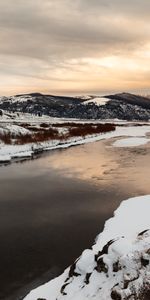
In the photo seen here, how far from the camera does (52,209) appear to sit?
69.8 feet

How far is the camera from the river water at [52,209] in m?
13.6

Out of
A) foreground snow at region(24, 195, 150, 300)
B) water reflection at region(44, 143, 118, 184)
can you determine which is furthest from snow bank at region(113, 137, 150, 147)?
foreground snow at region(24, 195, 150, 300)

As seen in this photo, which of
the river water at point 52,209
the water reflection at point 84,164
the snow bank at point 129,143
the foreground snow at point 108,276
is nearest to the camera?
the foreground snow at point 108,276

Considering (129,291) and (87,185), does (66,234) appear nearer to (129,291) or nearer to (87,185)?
(129,291)

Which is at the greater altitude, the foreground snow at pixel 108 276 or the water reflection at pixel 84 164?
the foreground snow at pixel 108 276

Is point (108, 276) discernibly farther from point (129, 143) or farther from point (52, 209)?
point (129, 143)

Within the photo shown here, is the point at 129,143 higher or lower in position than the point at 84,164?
lower

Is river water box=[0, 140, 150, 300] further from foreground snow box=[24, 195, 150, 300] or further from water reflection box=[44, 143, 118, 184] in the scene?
foreground snow box=[24, 195, 150, 300]

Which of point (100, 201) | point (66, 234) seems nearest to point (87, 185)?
point (100, 201)

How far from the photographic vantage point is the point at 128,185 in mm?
27234

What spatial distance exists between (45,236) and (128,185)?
11.8 m

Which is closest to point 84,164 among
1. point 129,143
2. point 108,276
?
point 129,143

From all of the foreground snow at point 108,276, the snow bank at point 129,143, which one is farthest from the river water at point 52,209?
the snow bank at point 129,143

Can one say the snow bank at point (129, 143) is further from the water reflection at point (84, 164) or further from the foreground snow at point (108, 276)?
the foreground snow at point (108, 276)
